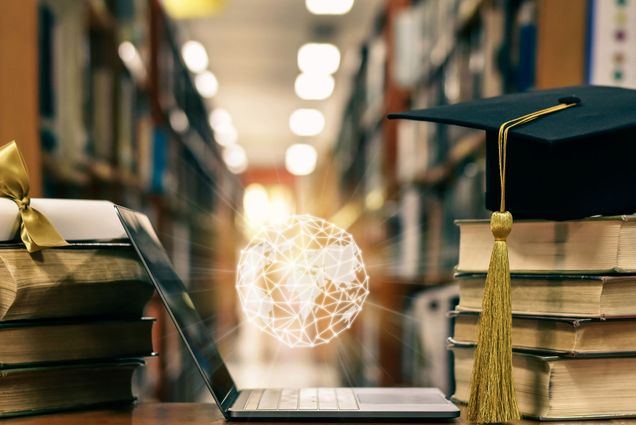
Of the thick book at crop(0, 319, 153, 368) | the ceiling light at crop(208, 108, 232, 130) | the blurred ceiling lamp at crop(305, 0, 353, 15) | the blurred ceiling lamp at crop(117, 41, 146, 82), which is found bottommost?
the thick book at crop(0, 319, 153, 368)

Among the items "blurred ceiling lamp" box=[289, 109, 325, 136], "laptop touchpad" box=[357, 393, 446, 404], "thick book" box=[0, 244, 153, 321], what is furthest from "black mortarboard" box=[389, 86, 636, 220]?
"blurred ceiling lamp" box=[289, 109, 325, 136]

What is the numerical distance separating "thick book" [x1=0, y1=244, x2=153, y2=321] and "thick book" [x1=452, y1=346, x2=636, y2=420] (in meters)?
0.47

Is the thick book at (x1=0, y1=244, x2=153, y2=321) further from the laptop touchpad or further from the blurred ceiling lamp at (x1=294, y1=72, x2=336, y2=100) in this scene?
the blurred ceiling lamp at (x1=294, y1=72, x2=336, y2=100)

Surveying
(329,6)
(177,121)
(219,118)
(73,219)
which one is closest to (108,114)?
(73,219)

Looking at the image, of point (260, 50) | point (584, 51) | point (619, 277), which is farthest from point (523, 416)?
point (260, 50)

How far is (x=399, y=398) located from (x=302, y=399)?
12 cm

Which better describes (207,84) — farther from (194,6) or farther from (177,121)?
(194,6)

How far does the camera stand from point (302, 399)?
0.77 m

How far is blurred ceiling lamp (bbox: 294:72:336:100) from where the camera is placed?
695cm

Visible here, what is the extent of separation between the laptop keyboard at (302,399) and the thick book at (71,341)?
0.16 metres

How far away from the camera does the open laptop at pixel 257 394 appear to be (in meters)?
0.70

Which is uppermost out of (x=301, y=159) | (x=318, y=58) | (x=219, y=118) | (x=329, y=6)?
(x=329, y=6)

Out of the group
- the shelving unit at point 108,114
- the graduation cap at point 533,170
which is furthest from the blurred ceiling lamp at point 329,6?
the graduation cap at point 533,170

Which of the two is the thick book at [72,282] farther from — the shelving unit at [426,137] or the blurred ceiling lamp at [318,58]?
the blurred ceiling lamp at [318,58]
